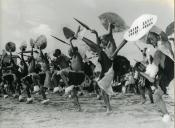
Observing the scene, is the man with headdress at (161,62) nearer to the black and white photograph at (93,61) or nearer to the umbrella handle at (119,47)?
the black and white photograph at (93,61)

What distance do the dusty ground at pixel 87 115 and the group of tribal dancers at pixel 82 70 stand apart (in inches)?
4.6

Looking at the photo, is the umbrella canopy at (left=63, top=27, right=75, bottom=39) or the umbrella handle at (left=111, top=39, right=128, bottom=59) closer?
the umbrella handle at (left=111, top=39, right=128, bottom=59)

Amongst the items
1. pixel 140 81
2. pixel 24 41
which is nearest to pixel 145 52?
pixel 140 81

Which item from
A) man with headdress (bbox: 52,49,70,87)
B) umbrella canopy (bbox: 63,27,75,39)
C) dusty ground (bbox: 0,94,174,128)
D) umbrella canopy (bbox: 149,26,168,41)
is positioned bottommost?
dusty ground (bbox: 0,94,174,128)

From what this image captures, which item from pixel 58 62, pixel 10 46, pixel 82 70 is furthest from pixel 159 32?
pixel 10 46

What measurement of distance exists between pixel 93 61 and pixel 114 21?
2.33 feet

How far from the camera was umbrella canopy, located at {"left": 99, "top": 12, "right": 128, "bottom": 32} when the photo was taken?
9.88 metres

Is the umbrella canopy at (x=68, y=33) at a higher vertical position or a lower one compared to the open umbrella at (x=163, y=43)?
higher

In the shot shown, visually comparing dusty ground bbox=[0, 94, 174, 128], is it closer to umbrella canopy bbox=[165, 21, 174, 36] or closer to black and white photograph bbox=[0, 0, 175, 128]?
black and white photograph bbox=[0, 0, 175, 128]

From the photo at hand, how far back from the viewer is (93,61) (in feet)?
32.6

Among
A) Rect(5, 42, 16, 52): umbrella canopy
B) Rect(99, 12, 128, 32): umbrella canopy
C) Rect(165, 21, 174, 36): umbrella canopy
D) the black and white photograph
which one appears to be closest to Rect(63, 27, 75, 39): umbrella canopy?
the black and white photograph

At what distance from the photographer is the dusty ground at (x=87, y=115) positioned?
9.84 m

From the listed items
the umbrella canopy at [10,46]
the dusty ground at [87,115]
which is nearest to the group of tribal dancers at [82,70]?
the umbrella canopy at [10,46]

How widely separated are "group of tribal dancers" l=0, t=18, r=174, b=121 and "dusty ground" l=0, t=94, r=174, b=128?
0.38 feet
